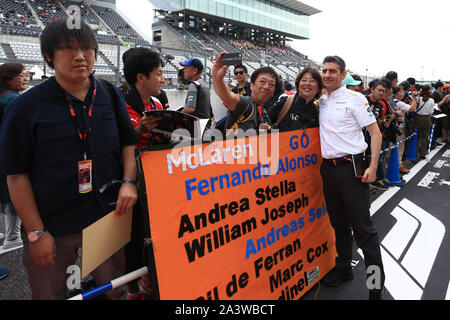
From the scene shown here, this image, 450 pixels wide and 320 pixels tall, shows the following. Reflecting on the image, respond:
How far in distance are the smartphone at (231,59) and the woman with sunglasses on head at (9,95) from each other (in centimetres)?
217

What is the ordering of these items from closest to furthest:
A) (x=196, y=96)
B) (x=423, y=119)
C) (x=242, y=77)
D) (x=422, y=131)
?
(x=196, y=96)
(x=242, y=77)
(x=423, y=119)
(x=422, y=131)

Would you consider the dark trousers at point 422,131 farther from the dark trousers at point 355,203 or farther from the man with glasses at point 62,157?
the man with glasses at point 62,157

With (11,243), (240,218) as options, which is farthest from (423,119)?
(11,243)

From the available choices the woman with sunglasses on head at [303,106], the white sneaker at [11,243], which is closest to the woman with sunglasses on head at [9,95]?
the white sneaker at [11,243]

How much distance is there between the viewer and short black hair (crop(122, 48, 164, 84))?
186 centimetres

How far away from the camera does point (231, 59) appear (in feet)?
5.44

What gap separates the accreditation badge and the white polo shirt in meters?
1.85

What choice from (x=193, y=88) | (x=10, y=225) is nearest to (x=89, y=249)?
(x=193, y=88)

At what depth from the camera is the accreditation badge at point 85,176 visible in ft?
4.53

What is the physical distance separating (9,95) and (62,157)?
73.6 inches

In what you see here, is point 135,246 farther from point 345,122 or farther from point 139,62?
point 345,122

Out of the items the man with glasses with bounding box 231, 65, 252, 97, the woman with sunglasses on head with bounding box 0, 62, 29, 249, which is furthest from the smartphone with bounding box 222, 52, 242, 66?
the man with glasses with bounding box 231, 65, 252, 97

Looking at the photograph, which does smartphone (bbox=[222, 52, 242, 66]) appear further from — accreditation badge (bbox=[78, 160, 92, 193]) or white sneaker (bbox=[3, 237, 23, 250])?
white sneaker (bbox=[3, 237, 23, 250])
